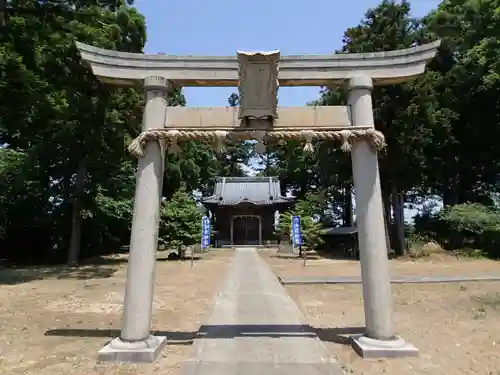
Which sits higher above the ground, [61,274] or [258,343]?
[61,274]

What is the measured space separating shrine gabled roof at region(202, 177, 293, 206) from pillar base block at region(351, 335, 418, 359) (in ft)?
96.1

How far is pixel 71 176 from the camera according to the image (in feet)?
65.5

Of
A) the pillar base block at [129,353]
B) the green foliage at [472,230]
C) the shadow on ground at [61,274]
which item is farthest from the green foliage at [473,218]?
the pillar base block at [129,353]

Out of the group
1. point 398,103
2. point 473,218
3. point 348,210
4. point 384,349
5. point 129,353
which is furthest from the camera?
point 348,210

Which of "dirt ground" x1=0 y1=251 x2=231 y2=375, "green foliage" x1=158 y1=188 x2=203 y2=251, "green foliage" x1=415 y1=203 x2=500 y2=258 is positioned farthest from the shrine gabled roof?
"dirt ground" x1=0 y1=251 x2=231 y2=375

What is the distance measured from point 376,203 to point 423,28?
2105 cm

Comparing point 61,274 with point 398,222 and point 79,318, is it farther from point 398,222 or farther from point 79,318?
point 398,222

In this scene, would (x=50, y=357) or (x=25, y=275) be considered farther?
(x=25, y=275)

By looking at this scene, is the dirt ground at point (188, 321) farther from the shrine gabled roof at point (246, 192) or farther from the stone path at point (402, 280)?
the shrine gabled roof at point (246, 192)

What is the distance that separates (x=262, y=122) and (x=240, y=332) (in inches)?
128

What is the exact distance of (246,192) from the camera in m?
37.9

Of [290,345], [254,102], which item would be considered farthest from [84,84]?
[290,345]

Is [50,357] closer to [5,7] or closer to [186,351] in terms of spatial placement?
[186,351]

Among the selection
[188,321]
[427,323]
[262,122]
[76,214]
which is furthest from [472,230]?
[262,122]
